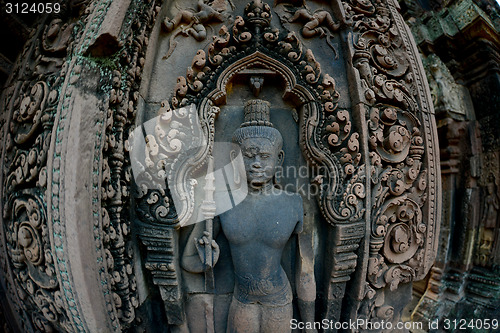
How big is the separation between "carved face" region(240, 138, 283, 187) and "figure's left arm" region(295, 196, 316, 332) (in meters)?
0.47

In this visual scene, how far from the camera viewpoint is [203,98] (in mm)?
2402

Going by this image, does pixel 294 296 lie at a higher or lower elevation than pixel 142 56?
lower

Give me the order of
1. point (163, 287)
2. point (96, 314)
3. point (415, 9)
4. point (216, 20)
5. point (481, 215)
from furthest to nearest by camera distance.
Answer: point (415, 9) → point (481, 215) → point (216, 20) → point (163, 287) → point (96, 314)

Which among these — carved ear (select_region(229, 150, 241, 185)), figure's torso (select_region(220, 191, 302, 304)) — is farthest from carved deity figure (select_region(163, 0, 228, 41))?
figure's torso (select_region(220, 191, 302, 304))

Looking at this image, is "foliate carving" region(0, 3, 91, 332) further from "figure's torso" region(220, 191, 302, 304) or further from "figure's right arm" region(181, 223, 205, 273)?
"figure's torso" region(220, 191, 302, 304)

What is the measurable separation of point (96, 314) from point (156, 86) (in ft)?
6.10

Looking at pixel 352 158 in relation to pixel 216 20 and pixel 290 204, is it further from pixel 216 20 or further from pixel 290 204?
pixel 216 20

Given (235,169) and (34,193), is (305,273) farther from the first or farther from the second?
(34,193)

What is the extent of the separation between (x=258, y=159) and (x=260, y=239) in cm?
68

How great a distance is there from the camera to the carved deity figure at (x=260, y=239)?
228cm

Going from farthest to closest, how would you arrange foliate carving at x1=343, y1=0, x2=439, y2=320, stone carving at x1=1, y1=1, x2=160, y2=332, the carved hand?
foliate carving at x1=343, y1=0, x2=439, y2=320 < the carved hand < stone carving at x1=1, y1=1, x2=160, y2=332

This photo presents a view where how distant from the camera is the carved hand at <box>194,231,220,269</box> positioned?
223 centimetres

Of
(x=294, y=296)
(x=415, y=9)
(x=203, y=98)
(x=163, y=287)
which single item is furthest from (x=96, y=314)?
(x=415, y=9)

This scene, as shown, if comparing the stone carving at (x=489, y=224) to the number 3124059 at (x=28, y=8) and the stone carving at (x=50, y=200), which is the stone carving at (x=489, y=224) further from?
the number 3124059 at (x=28, y=8)
